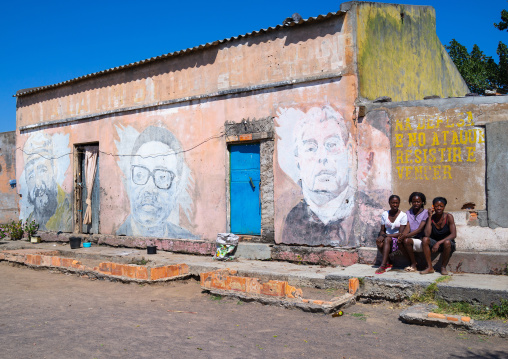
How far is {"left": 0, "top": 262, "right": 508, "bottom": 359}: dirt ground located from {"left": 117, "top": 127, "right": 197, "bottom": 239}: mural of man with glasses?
13.0ft

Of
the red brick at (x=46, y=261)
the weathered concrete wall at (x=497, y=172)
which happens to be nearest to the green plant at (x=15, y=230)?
the red brick at (x=46, y=261)

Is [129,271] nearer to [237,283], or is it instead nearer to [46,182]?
[237,283]

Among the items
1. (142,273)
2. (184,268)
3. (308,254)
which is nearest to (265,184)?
(308,254)

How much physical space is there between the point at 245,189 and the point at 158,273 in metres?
2.74

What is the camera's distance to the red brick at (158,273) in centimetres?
803

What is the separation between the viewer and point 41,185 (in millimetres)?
14469

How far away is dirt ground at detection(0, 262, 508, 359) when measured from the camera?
15.2 ft

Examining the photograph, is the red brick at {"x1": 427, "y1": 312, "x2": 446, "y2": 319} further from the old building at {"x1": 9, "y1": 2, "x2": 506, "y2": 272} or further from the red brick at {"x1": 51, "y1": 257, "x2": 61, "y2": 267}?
the red brick at {"x1": 51, "y1": 257, "x2": 61, "y2": 267}

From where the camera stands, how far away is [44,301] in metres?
6.95

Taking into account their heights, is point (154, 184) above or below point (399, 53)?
below

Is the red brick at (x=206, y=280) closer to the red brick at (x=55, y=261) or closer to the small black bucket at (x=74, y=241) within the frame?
the red brick at (x=55, y=261)

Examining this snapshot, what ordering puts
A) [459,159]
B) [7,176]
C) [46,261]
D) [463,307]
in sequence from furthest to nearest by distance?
[7,176], [46,261], [459,159], [463,307]

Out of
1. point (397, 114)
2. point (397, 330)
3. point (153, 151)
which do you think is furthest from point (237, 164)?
point (397, 330)

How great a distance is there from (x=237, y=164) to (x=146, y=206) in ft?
9.80
